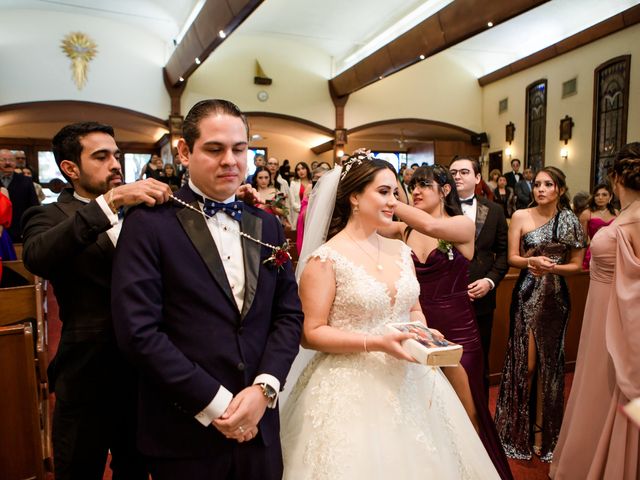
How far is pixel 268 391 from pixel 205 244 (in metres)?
0.48

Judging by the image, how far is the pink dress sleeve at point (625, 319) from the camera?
7.13ft

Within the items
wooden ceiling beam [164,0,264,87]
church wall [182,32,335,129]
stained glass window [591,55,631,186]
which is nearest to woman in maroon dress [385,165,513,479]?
wooden ceiling beam [164,0,264,87]

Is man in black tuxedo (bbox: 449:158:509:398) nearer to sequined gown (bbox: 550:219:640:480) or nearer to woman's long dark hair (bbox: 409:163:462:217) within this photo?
woman's long dark hair (bbox: 409:163:462:217)

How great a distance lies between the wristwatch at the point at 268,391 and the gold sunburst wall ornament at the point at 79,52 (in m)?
11.0

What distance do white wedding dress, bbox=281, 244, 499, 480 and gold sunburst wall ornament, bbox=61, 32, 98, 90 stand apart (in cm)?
1057

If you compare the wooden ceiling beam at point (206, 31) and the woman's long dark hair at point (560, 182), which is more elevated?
the wooden ceiling beam at point (206, 31)

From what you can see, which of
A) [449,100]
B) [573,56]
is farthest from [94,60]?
[573,56]

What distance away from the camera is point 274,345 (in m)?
1.52

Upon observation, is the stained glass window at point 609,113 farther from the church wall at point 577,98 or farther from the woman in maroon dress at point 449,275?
the woman in maroon dress at point 449,275

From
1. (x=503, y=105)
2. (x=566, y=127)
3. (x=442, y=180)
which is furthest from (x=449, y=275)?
(x=503, y=105)

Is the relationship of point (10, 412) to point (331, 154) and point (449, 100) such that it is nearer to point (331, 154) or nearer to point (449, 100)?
point (331, 154)

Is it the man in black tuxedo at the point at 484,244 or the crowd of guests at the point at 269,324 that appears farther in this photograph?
the man in black tuxedo at the point at 484,244

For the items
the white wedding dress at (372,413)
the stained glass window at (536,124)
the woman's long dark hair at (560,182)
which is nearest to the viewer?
the white wedding dress at (372,413)

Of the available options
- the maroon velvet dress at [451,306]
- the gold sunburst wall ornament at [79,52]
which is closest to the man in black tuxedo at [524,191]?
the maroon velvet dress at [451,306]
